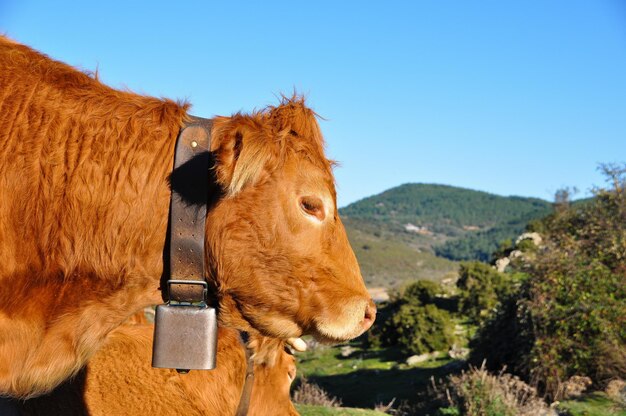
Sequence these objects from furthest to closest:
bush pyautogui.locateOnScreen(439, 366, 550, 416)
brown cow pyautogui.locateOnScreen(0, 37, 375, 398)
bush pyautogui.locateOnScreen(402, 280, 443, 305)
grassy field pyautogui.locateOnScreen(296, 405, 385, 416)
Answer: bush pyautogui.locateOnScreen(402, 280, 443, 305) < bush pyautogui.locateOnScreen(439, 366, 550, 416) < grassy field pyautogui.locateOnScreen(296, 405, 385, 416) < brown cow pyautogui.locateOnScreen(0, 37, 375, 398)

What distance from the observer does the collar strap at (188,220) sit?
2.72m

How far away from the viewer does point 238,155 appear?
2.73m

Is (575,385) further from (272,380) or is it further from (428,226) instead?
(428,226)

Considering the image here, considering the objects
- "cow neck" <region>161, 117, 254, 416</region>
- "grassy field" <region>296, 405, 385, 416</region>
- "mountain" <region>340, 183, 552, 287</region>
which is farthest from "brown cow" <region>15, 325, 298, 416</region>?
"mountain" <region>340, 183, 552, 287</region>

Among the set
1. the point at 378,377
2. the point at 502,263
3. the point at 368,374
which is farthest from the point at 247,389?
the point at 502,263

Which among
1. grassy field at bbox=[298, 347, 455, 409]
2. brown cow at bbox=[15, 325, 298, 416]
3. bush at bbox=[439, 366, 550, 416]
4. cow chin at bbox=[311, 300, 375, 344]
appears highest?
cow chin at bbox=[311, 300, 375, 344]

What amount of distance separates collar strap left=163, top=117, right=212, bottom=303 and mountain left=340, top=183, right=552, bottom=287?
64221mm

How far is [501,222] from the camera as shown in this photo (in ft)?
533

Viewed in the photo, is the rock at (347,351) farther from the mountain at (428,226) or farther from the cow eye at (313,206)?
the mountain at (428,226)

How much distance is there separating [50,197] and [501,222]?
6541 inches

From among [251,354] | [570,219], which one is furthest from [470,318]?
[251,354]

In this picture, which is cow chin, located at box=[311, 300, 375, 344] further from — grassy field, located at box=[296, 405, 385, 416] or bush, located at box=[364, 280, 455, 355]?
bush, located at box=[364, 280, 455, 355]

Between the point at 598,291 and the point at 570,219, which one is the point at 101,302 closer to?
the point at 598,291

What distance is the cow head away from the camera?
279 centimetres
